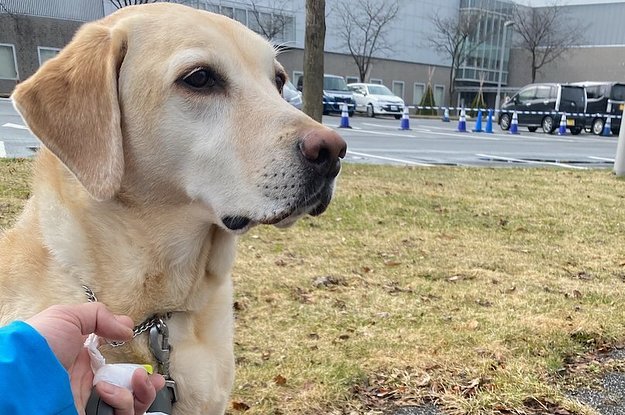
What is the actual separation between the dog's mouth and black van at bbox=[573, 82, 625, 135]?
26.7 meters

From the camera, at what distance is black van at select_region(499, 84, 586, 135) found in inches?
982

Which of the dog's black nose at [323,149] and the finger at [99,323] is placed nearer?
the finger at [99,323]

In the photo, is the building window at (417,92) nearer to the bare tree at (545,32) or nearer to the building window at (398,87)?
the building window at (398,87)

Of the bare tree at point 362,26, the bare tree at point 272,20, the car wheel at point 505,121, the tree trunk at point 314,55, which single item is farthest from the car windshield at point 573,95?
the tree trunk at point 314,55

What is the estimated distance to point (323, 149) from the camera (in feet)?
6.38

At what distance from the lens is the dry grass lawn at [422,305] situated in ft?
9.75

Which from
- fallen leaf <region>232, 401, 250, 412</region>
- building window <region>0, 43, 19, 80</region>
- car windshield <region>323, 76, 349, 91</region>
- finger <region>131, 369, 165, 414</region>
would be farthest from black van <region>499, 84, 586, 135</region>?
finger <region>131, 369, 165, 414</region>

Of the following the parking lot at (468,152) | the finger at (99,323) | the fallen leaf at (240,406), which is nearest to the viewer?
the finger at (99,323)

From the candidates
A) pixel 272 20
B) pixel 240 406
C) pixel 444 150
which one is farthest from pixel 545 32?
pixel 240 406

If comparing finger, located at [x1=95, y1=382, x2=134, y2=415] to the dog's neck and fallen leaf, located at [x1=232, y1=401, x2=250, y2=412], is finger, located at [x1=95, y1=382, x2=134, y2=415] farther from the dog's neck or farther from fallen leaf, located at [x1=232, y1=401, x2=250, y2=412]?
fallen leaf, located at [x1=232, y1=401, x2=250, y2=412]

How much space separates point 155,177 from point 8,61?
33.5 m

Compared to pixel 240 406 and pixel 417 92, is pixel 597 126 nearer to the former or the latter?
pixel 417 92

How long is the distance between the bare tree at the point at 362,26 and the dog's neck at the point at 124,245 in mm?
41956

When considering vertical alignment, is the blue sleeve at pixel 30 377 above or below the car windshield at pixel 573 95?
below
